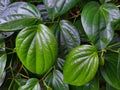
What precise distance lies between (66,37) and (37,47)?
112mm

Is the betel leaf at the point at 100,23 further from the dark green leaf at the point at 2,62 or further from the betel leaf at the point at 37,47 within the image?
the dark green leaf at the point at 2,62

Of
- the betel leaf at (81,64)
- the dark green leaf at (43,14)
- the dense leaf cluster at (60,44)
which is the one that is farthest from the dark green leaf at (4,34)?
the betel leaf at (81,64)

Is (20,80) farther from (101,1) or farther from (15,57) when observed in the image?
(101,1)

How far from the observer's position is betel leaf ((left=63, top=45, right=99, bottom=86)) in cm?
70

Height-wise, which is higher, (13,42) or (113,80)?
(13,42)

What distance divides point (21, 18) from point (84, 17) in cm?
19

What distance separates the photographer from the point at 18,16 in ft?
2.57

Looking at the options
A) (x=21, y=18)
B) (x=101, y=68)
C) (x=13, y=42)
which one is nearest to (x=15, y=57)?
(x=13, y=42)

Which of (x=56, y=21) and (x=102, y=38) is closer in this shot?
(x=102, y=38)

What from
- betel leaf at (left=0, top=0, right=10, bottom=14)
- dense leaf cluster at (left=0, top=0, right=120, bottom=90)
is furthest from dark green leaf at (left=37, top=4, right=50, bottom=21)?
betel leaf at (left=0, top=0, right=10, bottom=14)

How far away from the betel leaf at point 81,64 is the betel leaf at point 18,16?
16cm

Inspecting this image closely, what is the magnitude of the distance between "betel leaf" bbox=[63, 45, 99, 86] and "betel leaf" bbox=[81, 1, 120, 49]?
4 centimetres

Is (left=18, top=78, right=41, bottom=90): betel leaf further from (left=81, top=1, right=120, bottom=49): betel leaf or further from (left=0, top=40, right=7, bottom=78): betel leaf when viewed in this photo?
(left=81, top=1, right=120, bottom=49): betel leaf

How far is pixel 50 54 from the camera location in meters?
0.69
